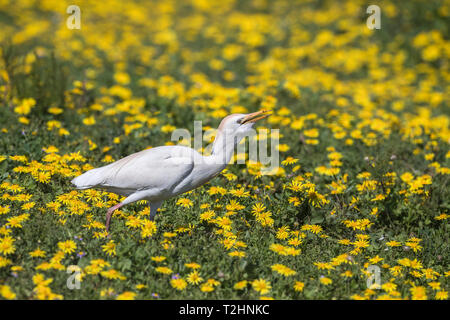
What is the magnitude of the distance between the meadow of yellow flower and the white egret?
257mm

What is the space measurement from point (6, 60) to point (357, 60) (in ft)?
19.8

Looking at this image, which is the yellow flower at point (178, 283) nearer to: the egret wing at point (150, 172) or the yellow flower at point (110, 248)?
the yellow flower at point (110, 248)

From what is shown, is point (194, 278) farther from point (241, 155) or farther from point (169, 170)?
point (241, 155)

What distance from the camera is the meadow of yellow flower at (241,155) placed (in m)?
3.92

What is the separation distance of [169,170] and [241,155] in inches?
74.5

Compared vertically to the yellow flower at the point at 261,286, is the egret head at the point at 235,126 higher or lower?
higher

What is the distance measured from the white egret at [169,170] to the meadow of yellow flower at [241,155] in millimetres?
257

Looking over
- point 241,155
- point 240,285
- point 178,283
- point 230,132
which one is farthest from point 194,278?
point 241,155

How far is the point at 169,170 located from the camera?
13.4 ft

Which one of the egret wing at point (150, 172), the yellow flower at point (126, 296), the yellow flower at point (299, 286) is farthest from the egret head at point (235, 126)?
the yellow flower at point (126, 296)

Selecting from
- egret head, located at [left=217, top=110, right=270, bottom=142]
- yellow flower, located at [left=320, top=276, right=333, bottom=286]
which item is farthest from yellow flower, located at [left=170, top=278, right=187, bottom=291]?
egret head, located at [left=217, top=110, right=270, bottom=142]

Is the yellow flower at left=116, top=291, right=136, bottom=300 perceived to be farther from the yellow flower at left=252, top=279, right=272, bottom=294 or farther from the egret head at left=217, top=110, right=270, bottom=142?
the egret head at left=217, top=110, right=270, bottom=142

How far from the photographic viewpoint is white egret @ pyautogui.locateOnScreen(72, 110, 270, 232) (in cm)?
409
